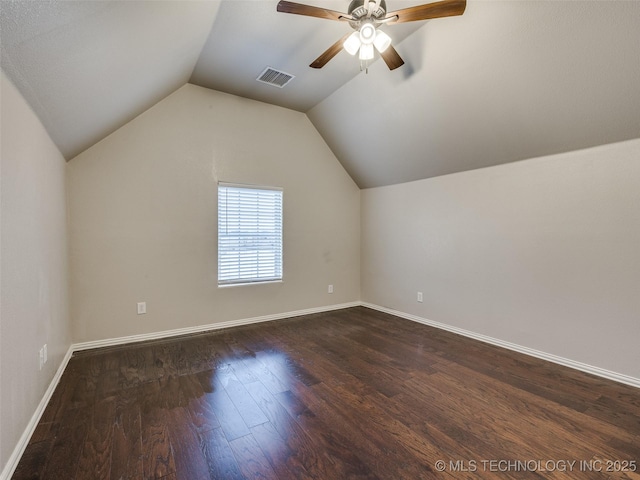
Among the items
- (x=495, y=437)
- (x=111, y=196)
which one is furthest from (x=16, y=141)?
(x=495, y=437)

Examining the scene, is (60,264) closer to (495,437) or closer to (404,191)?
(495,437)

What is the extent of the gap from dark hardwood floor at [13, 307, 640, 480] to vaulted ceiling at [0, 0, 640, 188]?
1966mm

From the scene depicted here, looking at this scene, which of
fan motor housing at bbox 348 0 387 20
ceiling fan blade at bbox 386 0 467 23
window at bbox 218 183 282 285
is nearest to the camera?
ceiling fan blade at bbox 386 0 467 23

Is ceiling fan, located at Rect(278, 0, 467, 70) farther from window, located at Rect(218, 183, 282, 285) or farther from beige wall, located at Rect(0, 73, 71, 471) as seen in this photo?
window, located at Rect(218, 183, 282, 285)

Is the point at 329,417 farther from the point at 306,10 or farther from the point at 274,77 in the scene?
the point at 274,77

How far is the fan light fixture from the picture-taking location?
2029 millimetres

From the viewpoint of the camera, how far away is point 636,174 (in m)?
2.36

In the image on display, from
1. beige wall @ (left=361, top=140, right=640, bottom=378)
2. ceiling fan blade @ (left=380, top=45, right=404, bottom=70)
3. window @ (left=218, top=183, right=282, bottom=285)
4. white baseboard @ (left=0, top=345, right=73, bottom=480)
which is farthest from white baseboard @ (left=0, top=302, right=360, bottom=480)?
ceiling fan blade @ (left=380, top=45, right=404, bottom=70)

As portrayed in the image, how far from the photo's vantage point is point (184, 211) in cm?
351

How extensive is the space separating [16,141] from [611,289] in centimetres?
425

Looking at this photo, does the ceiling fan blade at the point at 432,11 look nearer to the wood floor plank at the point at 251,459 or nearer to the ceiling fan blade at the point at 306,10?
the ceiling fan blade at the point at 306,10

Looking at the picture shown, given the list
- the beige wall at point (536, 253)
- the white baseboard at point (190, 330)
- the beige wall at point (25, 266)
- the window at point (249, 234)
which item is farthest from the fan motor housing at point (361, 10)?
the white baseboard at point (190, 330)

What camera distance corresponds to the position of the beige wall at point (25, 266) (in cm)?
146

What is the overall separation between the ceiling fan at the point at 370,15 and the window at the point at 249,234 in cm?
222
